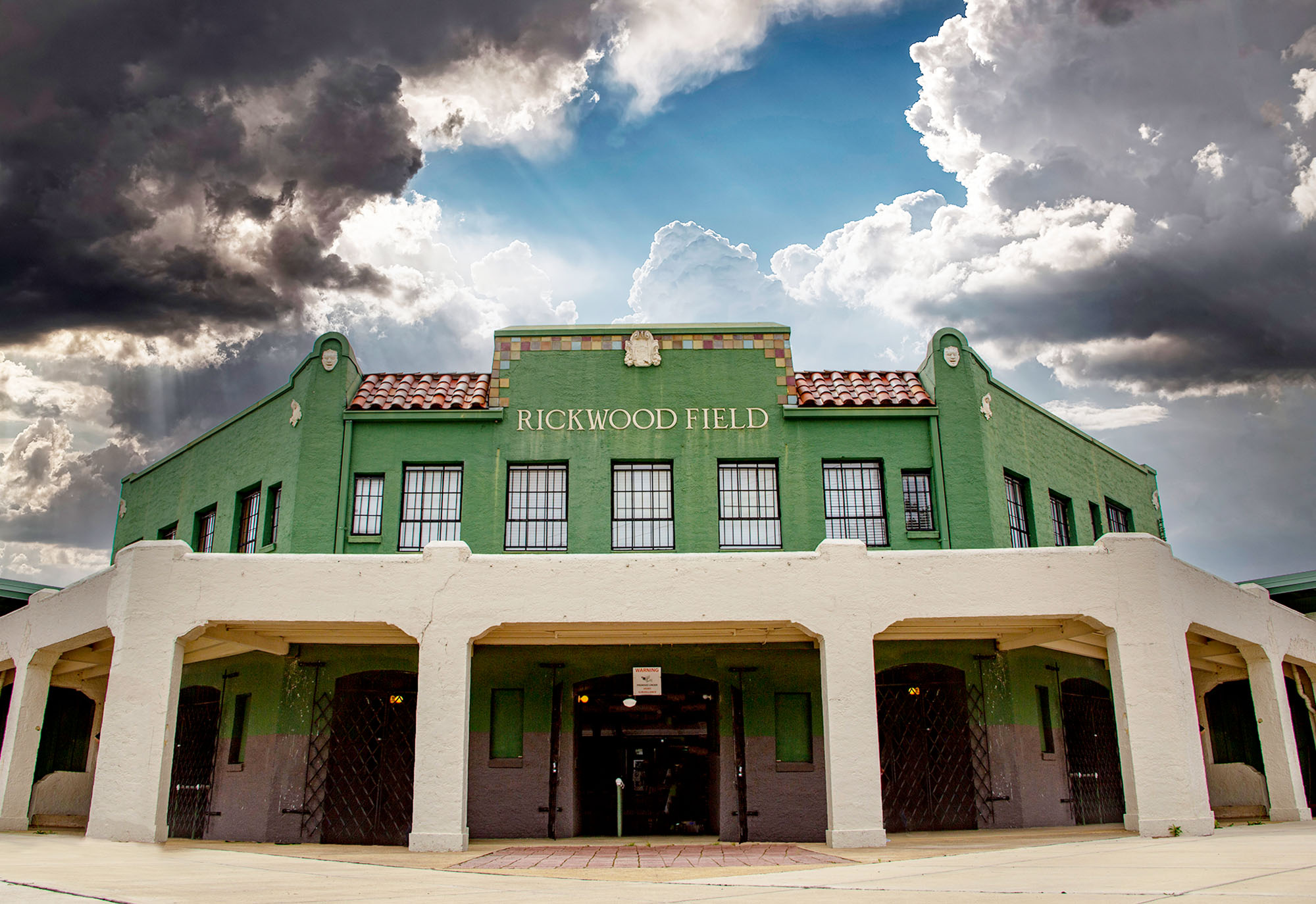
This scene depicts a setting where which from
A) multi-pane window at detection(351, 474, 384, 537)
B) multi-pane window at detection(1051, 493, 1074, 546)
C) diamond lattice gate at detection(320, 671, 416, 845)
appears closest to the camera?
diamond lattice gate at detection(320, 671, 416, 845)

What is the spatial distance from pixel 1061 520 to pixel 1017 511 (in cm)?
190

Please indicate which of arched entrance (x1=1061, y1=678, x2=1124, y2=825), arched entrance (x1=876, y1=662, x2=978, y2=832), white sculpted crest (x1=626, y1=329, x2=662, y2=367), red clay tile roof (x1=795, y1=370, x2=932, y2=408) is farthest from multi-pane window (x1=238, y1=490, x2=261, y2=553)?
arched entrance (x1=1061, y1=678, x2=1124, y2=825)

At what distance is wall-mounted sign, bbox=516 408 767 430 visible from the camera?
20.0m

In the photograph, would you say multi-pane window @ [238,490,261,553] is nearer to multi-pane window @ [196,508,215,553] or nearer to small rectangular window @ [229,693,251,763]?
multi-pane window @ [196,508,215,553]

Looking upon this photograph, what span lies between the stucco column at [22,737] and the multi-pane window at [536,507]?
8.12m

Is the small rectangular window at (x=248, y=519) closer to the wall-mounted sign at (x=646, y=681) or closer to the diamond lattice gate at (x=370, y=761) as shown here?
the diamond lattice gate at (x=370, y=761)

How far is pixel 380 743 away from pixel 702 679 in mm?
5738

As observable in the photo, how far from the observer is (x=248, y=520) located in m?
21.2

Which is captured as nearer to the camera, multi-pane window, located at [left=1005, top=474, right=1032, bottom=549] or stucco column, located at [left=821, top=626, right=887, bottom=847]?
stucco column, located at [left=821, top=626, right=887, bottom=847]

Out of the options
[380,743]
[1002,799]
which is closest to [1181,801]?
[1002,799]

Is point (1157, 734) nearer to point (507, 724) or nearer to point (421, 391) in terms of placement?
point (507, 724)

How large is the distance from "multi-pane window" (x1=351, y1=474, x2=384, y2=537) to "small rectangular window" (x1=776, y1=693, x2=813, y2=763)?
8.08 meters

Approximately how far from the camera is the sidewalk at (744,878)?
6680 millimetres

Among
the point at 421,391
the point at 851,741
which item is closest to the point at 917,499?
the point at 851,741
